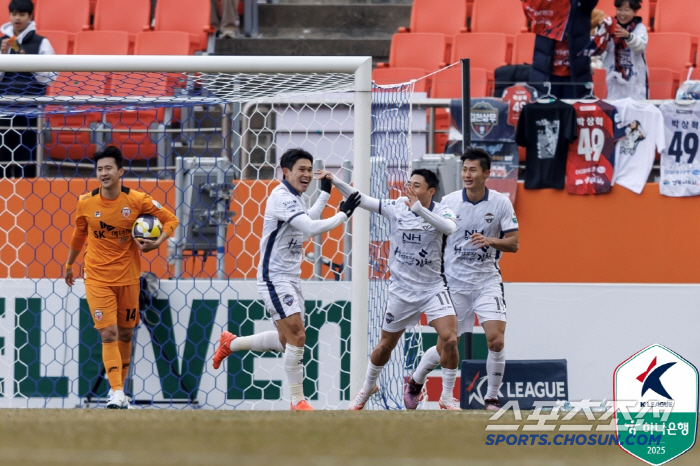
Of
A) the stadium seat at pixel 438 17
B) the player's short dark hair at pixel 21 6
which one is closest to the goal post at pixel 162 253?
the player's short dark hair at pixel 21 6

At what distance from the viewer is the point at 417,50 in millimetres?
10391

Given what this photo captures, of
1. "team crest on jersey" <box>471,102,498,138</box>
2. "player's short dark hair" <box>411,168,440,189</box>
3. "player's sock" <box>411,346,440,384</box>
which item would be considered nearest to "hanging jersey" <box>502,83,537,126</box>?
"team crest on jersey" <box>471,102,498,138</box>

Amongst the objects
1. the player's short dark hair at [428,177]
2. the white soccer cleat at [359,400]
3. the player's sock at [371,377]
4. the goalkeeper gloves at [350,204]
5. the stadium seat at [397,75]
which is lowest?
the white soccer cleat at [359,400]

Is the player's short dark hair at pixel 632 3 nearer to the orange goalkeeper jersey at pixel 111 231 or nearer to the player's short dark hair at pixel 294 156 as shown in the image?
the player's short dark hair at pixel 294 156

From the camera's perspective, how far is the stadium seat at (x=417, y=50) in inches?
407

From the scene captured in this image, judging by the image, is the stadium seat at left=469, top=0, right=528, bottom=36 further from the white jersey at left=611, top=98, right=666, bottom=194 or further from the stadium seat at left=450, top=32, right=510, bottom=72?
the white jersey at left=611, top=98, right=666, bottom=194

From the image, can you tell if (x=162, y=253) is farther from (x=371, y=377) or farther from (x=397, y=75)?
(x=397, y=75)

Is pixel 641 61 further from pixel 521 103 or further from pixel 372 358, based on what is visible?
pixel 372 358

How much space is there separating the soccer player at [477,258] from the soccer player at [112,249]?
1.96 metres

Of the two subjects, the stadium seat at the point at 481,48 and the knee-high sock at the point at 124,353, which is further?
the stadium seat at the point at 481,48

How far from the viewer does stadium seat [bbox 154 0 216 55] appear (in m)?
11.0

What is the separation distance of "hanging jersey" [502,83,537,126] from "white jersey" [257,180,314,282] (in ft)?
9.42

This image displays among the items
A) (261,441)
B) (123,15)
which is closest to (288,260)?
(261,441)

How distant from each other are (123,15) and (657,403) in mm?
8490
